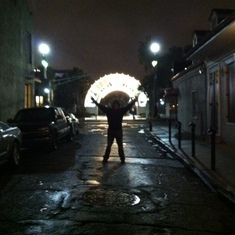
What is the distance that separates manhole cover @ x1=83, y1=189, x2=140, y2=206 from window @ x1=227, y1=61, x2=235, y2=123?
27.4ft

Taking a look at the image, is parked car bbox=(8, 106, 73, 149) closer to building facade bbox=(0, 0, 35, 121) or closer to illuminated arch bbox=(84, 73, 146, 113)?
building facade bbox=(0, 0, 35, 121)

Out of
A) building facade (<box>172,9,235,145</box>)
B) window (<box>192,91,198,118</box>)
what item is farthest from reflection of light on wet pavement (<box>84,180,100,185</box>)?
window (<box>192,91,198,118</box>)

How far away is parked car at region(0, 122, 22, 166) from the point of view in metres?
10.5

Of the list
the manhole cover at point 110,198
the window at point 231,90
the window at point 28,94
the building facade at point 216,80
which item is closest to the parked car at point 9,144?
the manhole cover at point 110,198

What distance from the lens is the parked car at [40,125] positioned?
48.2ft

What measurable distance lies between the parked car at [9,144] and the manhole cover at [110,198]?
3324 mm

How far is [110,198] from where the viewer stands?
7.58 metres

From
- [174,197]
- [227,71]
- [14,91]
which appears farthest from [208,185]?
[14,91]

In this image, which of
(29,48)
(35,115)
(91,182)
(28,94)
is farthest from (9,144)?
(29,48)

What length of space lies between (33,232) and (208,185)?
446 centimetres

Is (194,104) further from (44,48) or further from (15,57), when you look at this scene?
(15,57)

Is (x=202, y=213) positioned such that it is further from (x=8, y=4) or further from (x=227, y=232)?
(x=8, y=4)

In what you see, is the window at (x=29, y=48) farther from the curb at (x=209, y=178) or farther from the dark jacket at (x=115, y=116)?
the dark jacket at (x=115, y=116)

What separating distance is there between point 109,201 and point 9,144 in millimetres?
4595
